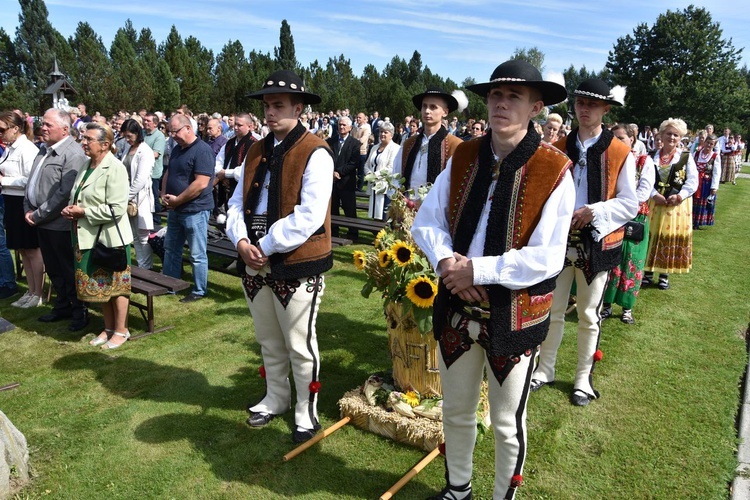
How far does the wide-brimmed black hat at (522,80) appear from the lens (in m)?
2.24

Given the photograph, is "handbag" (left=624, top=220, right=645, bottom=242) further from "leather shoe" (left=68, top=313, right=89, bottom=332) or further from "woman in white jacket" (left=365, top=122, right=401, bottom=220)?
"leather shoe" (left=68, top=313, right=89, bottom=332)

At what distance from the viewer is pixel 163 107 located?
34.2 meters

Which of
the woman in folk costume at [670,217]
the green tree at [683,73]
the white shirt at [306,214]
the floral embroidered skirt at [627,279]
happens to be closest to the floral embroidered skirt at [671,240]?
the woman in folk costume at [670,217]

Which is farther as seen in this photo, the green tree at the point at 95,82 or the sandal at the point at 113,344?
the green tree at the point at 95,82

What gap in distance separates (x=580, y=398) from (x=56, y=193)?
5.01 meters

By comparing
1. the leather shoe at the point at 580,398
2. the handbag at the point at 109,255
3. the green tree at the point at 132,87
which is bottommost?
the leather shoe at the point at 580,398

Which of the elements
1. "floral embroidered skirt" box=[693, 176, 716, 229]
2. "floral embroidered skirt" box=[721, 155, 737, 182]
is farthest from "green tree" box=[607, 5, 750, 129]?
"floral embroidered skirt" box=[693, 176, 716, 229]

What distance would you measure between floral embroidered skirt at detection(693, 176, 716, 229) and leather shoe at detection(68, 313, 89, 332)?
37.3 ft

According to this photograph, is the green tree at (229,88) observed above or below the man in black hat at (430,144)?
above

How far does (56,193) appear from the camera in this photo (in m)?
5.23

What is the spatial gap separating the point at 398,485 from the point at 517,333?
4.12 ft

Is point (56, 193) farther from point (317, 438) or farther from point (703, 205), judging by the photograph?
point (703, 205)

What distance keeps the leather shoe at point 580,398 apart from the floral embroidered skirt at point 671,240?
12.1ft

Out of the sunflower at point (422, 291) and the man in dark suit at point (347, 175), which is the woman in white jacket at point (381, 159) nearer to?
the man in dark suit at point (347, 175)
